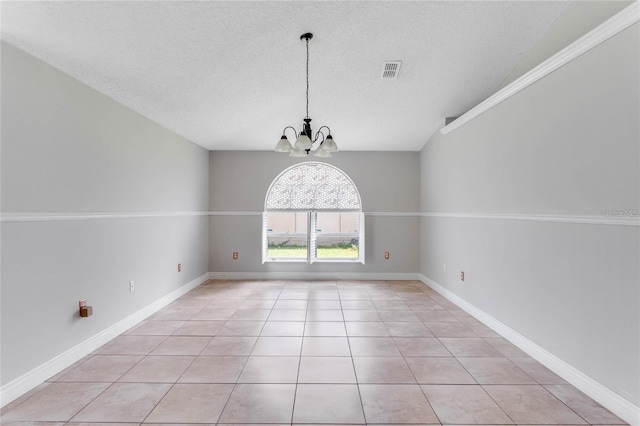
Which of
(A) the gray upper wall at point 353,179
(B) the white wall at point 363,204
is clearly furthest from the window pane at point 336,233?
(A) the gray upper wall at point 353,179

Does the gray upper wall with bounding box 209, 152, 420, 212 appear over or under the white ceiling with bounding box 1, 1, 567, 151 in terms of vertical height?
under

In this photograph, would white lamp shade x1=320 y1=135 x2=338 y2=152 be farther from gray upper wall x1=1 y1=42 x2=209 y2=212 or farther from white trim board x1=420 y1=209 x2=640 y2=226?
gray upper wall x1=1 y1=42 x2=209 y2=212

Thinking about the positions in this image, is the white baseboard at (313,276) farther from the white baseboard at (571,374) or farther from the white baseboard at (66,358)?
the white baseboard at (571,374)

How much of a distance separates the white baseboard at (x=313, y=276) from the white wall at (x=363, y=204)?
0.18 feet

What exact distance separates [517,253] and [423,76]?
209 cm

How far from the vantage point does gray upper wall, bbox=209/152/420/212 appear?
5.52 meters

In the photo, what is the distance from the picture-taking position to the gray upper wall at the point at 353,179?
5.52 meters

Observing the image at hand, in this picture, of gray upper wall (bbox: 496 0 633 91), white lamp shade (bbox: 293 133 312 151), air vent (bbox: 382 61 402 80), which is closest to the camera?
gray upper wall (bbox: 496 0 633 91)

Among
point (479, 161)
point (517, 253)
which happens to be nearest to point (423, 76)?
point (479, 161)

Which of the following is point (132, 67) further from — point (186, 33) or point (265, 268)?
point (265, 268)

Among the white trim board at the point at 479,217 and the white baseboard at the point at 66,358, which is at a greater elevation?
the white trim board at the point at 479,217

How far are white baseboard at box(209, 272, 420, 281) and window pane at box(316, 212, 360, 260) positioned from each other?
0.34m

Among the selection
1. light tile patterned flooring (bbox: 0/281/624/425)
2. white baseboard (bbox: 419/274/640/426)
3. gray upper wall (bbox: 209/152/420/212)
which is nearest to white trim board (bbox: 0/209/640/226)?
white baseboard (bbox: 419/274/640/426)

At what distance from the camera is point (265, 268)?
5.57 meters
